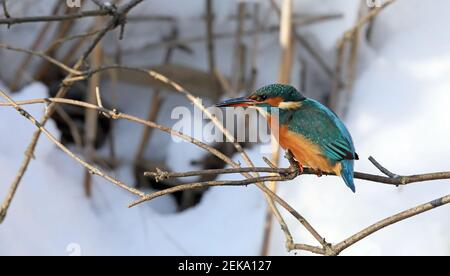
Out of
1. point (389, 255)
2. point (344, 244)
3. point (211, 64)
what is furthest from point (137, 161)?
point (344, 244)

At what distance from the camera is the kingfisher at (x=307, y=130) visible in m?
1.11

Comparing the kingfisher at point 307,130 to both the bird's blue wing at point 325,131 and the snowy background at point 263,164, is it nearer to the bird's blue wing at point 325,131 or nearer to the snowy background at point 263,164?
the bird's blue wing at point 325,131

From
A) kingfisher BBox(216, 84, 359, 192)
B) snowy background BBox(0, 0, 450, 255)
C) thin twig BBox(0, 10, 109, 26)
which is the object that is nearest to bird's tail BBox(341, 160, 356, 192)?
kingfisher BBox(216, 84, 359, 192)

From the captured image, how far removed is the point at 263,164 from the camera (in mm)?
2195

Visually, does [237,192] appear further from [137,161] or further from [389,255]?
[389,255]

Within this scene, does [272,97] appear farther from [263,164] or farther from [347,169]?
[263,164]

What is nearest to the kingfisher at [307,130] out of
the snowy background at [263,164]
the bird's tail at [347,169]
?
the bird's tail at [347,169]

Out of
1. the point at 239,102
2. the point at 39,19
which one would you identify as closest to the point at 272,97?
the point at 239,102

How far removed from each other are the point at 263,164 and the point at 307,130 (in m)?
1.07

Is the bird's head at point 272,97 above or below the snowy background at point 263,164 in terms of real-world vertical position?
below

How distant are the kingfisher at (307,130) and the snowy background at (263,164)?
852 mm

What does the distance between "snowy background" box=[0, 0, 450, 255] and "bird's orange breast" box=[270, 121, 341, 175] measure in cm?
84
